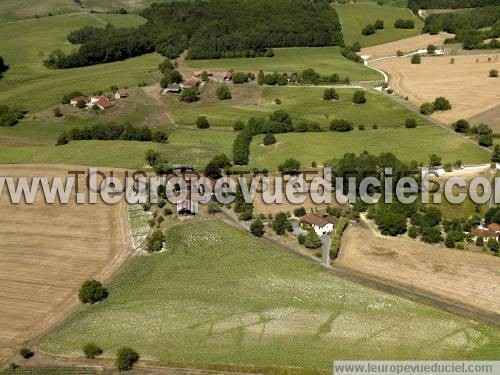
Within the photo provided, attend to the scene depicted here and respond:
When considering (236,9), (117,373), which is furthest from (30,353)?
(236,9)

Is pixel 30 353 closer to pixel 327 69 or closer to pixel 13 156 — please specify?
pixel 13 156

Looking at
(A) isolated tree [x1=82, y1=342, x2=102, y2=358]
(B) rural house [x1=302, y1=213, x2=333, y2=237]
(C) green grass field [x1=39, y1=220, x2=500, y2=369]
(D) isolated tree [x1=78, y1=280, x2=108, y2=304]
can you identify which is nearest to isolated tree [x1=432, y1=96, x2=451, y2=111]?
(B) rural house [x1=302, y1=213, x2=333, y2=237]

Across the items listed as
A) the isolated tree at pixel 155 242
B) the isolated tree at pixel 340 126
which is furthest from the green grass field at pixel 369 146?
the isolated tree at pixel 155 242

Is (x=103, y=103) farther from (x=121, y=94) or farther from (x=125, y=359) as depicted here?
(x=125, y=359)

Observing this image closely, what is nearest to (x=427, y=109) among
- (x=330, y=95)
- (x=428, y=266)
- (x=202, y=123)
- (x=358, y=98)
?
(x=358, y=98)

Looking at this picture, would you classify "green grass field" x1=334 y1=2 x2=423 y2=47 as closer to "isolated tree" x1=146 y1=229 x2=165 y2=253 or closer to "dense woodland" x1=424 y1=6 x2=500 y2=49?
"dense woodland" x1=424 y1=6 x2=500 y2=49
